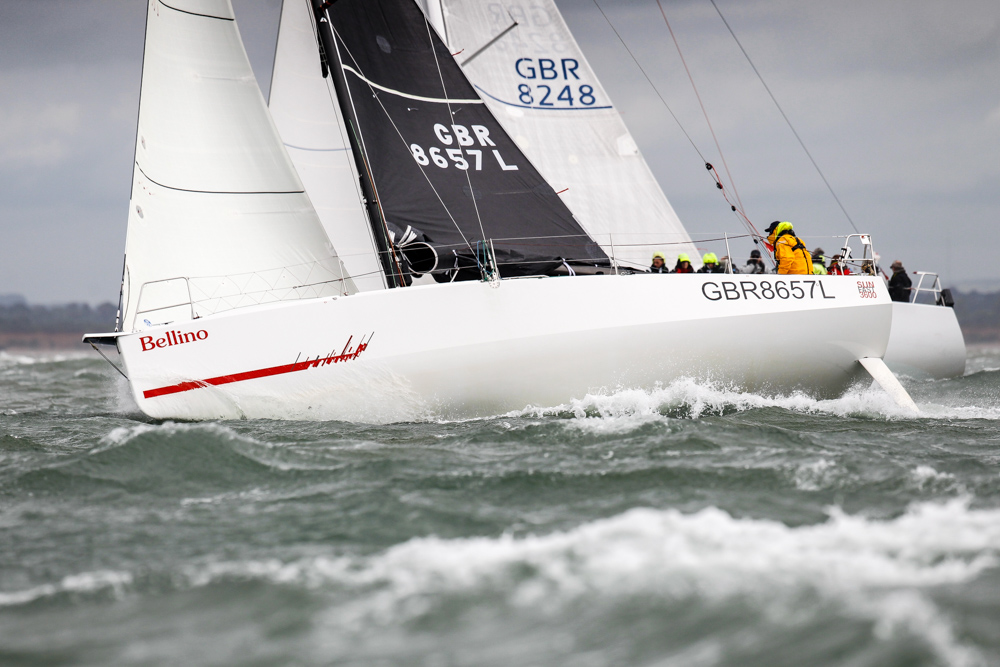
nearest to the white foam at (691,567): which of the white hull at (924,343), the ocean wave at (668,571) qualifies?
the ocean wave at (668,571)

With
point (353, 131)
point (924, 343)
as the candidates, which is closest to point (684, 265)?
point (353, 131)

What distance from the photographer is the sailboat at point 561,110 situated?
10.1 m

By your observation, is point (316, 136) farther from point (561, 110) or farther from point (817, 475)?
point (817, 475)

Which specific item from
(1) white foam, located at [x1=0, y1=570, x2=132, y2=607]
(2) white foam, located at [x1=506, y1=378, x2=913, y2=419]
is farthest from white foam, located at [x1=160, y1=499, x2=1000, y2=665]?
(2) white foam, located at [x1=506, y1=378, x2=913, y2=419]

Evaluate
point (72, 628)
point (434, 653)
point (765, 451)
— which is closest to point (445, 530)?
point (434, 653)

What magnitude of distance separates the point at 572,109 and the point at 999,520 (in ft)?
25.0

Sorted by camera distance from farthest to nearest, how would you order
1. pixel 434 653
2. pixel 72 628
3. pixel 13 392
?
pixel 13 392, pixel 72 628, pixel 434 653

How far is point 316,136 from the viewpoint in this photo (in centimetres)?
927

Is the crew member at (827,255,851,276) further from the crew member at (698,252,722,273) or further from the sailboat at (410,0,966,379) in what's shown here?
the sailboat at (410,0,966,379)

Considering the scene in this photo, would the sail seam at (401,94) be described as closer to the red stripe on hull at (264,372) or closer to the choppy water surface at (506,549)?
the red stripe on hull at (264,372)

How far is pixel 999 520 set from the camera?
137 inches

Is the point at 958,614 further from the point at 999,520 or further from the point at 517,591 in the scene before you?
the point at 517,591

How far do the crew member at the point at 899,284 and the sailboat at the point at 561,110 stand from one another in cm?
481

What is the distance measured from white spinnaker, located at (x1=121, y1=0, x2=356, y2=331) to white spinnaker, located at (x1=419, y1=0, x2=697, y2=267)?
11.1 ft
